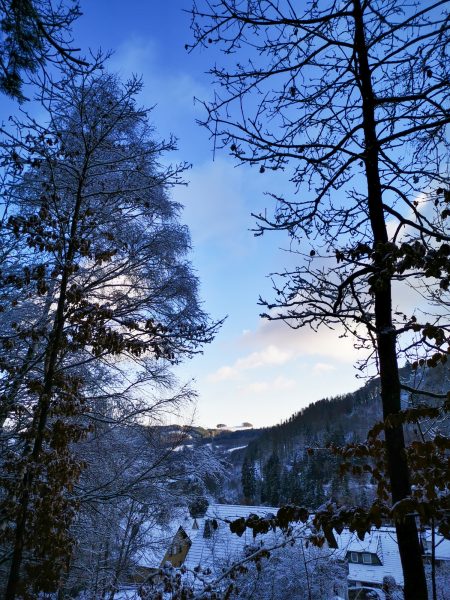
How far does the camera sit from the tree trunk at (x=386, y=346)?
2.82 m

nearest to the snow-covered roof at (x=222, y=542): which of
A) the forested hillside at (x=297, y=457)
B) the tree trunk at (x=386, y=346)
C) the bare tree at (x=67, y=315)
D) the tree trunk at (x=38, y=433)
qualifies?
the bare tree at (x=67, y=315)

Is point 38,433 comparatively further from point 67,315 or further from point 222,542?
point 222,542

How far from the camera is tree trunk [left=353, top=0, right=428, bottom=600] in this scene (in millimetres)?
2824

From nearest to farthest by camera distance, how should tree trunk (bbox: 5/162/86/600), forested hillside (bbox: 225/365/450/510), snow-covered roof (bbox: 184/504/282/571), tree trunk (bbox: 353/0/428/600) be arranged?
tree trunk (bbox: 353/0/428/600)
tree trunk (bbox: 5/162/86/600)
snow-covered roof (bbox: 184/504/282/571)
forested hillside (bbox: 225/365/450/510)

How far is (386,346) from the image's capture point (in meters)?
3.22

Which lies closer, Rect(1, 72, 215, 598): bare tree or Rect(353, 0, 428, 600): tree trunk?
Rect(353, 0, 428, 600): tree trunk

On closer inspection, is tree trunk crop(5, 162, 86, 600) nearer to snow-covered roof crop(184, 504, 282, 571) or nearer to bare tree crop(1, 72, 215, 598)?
bare tree crop(1, 72, 215, 598)

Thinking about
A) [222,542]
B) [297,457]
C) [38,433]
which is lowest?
[222,542]

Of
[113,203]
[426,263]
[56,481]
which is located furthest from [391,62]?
[56,481]

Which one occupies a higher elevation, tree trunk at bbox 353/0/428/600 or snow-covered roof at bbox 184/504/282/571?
tree trunk at bbox 353/0/428/600

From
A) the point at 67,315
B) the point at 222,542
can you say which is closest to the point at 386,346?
the point at 67,315

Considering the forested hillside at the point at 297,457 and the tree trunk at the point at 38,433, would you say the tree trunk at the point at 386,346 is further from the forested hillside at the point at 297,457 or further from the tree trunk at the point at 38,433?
the forested hillside at the point at 297,457

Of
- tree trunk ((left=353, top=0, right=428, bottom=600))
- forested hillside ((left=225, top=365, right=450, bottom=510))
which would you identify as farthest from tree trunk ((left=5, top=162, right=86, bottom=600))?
forested hillside ((left=225, top=365, right=450, bottom=510))

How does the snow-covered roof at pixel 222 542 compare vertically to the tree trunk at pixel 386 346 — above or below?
below
